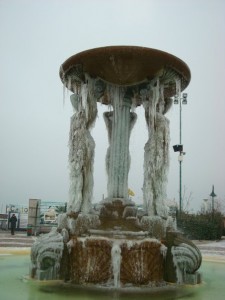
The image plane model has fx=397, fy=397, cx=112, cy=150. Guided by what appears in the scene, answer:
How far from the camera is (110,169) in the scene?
29.0 ft

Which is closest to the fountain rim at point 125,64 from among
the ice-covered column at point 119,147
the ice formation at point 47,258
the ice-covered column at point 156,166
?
the ice-covered column at point 119,147

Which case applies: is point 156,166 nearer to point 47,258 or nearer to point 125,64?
point 125,64

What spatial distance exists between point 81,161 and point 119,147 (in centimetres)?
107

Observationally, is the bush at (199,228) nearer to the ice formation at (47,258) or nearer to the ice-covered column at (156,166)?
the ice-covered column at (156,166)

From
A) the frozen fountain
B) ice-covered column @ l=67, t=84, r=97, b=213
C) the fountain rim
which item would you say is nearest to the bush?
the frozen fountain

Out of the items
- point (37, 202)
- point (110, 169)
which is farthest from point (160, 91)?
point (37, 202)

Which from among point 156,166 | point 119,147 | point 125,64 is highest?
point 125,64

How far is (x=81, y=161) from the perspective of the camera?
8195mm

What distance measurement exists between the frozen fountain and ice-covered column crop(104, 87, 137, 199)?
0.07ft

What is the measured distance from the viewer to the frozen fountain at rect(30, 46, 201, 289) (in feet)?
22.5

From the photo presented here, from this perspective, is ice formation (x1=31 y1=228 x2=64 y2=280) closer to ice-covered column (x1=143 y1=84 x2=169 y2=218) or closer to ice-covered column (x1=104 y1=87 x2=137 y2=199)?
ice-covered column (x1=104 y1=87 x2=137 y2=199)

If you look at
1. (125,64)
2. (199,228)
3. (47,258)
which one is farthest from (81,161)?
(199,228)

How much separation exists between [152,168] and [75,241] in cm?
234

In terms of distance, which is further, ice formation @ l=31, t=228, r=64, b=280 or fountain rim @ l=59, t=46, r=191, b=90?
fountain rim @ l=59, t=46, r=191, b=90
